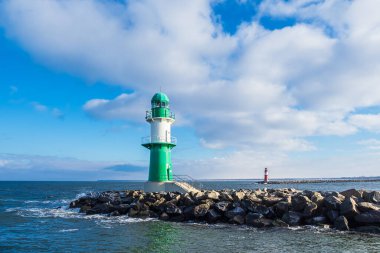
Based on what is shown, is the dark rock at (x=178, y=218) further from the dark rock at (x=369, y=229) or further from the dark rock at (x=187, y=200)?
the dark rock at (x=369, y=229)

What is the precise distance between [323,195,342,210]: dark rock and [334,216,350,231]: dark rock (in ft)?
3.41

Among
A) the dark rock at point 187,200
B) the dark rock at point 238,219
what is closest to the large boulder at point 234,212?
the dark rock at point 238,219

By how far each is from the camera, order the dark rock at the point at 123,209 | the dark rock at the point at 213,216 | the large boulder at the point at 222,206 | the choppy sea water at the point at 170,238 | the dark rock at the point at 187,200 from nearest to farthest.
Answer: the choppy sea water at the point at 170,238 → the dark rock at the point at 213,216 → the large boulder at the point at 222,206 → the dark rock at the point at 187,200 → the dark rock at the point at 123,209

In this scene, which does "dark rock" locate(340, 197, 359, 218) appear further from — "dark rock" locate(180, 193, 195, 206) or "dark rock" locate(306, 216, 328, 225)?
"dark rock" locate(180, 193, 195, 206)

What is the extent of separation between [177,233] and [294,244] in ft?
17.3

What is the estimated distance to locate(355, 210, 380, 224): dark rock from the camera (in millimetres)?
16312

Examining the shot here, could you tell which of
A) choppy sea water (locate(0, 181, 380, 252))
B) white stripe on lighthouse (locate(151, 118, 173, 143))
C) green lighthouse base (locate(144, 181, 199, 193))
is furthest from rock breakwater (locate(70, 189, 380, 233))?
white stripe on lighthouse (locate(151, 118, 173, 143))

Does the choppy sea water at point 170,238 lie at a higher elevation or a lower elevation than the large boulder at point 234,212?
lower

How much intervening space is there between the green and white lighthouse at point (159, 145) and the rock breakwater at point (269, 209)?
3722 mm

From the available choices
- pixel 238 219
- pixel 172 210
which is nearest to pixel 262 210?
pixel 238 219

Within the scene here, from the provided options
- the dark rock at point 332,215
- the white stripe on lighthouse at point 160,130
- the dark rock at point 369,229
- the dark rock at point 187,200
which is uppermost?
the white stripe on lighthouse at point 160,130

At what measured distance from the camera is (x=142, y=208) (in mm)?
22500

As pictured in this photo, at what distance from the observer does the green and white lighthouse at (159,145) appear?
27.3 meters

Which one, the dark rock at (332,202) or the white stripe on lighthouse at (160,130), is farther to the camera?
the white stripe on lighthouse at (160,130)
